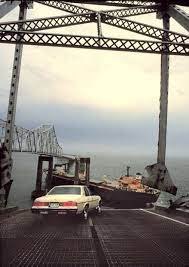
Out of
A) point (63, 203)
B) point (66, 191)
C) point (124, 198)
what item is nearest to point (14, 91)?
point (66, 191)

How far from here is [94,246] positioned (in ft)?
24.0

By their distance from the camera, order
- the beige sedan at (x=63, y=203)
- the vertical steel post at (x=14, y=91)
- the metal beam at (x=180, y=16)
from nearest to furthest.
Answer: the beige sedan at (x=63, y=203), the metal beam at (x=180, y=16), the vertical steel post at (x=14, y=91)

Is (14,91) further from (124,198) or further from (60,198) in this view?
(124,198)

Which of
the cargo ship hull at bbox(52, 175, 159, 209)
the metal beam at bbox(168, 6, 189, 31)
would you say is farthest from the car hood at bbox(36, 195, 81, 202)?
the cargo ship hull at bbox(52, 175, 159, 209)

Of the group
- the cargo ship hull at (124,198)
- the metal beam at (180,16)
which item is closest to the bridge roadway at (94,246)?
the metal beam at (180,16)

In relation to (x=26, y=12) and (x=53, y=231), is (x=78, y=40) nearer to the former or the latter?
(x=53, y=231)

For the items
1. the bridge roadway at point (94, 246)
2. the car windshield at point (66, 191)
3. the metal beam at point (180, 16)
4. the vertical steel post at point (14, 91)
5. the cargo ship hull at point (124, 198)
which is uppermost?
the metal beam at point (180, 16)

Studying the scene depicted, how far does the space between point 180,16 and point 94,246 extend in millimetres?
9812

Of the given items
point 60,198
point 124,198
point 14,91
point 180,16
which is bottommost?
point 124,198

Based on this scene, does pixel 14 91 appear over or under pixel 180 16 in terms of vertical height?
under

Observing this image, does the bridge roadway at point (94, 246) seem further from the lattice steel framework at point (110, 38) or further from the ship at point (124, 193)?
the ship at point (124, 193)

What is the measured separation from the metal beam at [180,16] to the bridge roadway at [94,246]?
737 cm

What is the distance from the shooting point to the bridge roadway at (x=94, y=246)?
595cm

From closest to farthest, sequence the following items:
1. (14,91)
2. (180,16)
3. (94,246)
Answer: (94,246) < (180,16) < (14,91)
